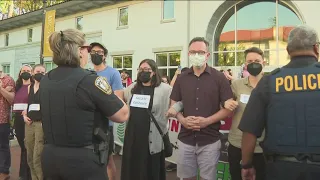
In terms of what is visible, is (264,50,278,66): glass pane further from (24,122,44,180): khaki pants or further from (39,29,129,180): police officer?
(39,29,129,180): police officer

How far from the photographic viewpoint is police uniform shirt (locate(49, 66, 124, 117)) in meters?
2.53

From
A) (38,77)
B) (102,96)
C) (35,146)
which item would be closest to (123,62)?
(38,77)

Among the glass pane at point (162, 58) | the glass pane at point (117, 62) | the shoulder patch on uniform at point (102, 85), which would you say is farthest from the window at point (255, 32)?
the shoulder patch on uniform at point (102, 85)

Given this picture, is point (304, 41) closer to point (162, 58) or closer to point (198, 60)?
point (198, 60)

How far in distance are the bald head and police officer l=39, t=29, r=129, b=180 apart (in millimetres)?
1323

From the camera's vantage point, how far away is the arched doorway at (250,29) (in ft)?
48.1

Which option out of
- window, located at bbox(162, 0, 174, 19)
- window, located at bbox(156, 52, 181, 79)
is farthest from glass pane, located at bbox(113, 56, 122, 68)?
window, located at bbox(162, 0, 174, 19)

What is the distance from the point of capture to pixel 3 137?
5.92m

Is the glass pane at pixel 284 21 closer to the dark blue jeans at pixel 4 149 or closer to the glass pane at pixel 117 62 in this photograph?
the glass pane at pixel 117 62

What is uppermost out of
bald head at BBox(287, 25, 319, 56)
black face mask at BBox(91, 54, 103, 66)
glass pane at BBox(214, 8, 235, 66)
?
glass pane at BBox(214, 8, 235, 66)

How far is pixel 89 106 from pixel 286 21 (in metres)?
13.7

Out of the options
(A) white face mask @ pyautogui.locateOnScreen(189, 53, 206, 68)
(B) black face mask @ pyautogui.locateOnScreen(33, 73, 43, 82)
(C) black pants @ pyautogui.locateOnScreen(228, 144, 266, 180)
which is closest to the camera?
(C) black pants @ pyautogui.locateOnScreen(228, 144, 266, 180)

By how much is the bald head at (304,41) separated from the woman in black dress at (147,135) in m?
2.24

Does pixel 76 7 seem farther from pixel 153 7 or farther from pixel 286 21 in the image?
pixel 286 21
